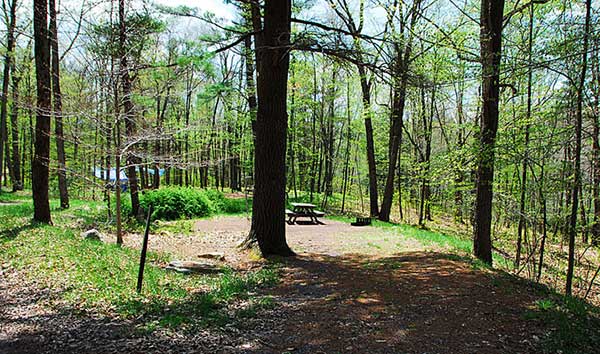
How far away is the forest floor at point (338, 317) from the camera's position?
3.69 metres

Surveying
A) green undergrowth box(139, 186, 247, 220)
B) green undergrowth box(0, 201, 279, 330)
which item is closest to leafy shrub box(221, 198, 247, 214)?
green undergrowth box(139, 186, 247, 220)

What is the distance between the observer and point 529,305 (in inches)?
193

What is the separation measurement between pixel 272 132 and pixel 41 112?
5.71m

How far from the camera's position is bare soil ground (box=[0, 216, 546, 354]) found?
3.67 meters

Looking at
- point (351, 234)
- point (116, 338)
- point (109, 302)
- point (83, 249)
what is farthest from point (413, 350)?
point (351, 234)

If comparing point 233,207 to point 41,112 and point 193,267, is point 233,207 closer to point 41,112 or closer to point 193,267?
point 41,112

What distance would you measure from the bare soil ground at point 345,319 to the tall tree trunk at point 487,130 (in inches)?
52.0

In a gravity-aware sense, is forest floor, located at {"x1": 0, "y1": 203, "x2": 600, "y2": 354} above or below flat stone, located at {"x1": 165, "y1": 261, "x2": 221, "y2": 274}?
above

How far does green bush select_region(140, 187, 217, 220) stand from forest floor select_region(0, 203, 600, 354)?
6935 mm

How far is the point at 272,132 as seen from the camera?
24.9 feet

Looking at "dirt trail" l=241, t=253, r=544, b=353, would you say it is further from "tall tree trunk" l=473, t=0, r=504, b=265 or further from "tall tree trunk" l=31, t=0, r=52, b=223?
"tall tree trunk" l=31, t=0, r=52, b=223

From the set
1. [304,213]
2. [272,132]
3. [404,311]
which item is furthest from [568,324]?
[304,213]

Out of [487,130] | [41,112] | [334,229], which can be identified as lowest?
[334,229]

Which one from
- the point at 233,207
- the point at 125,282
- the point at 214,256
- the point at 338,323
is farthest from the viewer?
the point at 233,207
